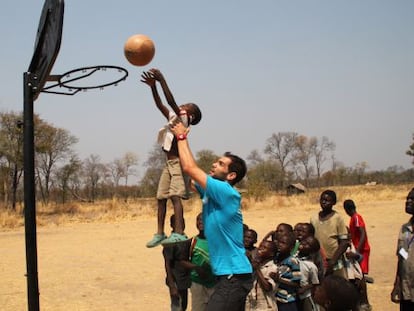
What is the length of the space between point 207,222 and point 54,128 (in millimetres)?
33766

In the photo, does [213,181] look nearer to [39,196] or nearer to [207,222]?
[207,222]

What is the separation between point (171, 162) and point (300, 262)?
1.76m

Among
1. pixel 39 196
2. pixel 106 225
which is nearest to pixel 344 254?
pixel 106 225

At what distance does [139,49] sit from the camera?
4.22 m

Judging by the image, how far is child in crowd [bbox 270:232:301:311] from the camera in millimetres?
4832

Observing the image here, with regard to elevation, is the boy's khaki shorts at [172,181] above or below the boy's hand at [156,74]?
below

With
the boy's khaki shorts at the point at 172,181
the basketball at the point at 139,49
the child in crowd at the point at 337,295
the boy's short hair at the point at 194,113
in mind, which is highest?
the basketball at the point at 139,49

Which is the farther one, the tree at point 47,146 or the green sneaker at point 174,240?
the tree at point 47,146

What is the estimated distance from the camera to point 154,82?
13.7 ft

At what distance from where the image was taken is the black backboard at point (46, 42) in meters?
4.35

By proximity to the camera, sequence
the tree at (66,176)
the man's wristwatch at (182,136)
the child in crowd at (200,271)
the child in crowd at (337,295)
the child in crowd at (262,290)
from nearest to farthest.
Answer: the child in crowd at (337,295) < the man's wristwatch at (182,136) < the child in crowd at (200,271) < the child in crowd at (262,290) < the tree at (66,176)

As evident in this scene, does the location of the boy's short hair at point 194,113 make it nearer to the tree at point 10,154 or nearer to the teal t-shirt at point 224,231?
the teal t-shirt at point 224,231

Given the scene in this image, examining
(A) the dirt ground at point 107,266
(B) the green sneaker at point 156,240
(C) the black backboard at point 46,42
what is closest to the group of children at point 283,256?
(B) the green sneaker at point 156,240

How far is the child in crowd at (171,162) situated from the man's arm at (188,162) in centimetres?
56
